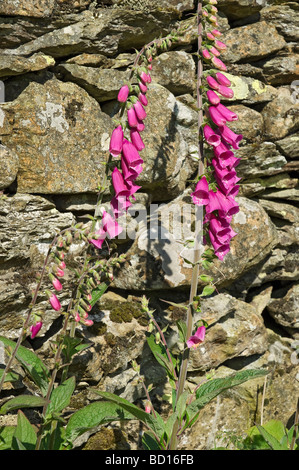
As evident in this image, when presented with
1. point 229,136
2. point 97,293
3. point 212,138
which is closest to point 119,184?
point 212,138

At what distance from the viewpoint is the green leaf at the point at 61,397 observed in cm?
271

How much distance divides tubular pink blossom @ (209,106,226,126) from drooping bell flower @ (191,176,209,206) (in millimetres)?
335

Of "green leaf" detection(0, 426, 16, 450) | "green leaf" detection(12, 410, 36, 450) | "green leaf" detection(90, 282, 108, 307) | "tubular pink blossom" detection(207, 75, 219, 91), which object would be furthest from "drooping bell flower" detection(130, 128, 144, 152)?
"green leaf" detection(0, 426, 16, 450)

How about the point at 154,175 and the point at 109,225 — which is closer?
the point at 109,225

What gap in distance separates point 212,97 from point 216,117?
0.13 m

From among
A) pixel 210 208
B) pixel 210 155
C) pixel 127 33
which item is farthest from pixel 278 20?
pixel 210 208

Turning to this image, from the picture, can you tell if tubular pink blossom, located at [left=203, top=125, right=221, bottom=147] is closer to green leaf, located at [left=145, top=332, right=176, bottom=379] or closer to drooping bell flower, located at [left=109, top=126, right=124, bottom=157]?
drooping bell flower, located at [left=109, top=126, right=124, bottom=157]

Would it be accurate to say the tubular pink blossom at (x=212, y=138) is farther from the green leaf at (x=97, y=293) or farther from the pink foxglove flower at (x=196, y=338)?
the green leaf at (x=97, y=293)

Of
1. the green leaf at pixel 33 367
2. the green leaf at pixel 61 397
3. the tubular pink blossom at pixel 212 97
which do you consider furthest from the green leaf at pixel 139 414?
the tubular pink blossom at pixel 212 97

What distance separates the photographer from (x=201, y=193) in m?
2.86

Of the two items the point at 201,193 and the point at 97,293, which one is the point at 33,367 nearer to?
the point at 97,293

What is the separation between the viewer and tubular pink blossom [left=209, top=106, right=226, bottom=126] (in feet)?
9.23

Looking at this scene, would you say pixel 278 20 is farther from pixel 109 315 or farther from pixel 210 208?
pixel 109 315

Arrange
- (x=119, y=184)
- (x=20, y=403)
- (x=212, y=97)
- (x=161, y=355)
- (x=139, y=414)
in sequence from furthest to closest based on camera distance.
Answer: (x=161, y=355)
(x=212, y=97)
(x=119, y=184)
(x=139, y=414)
(x=20, y=403)
